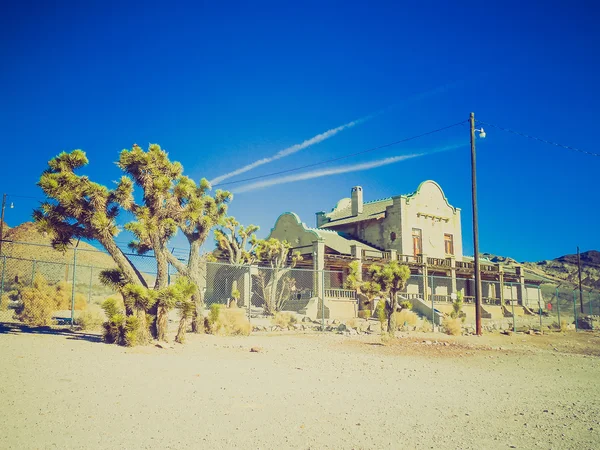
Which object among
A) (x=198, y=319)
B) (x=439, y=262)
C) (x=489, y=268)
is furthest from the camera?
(x=489, y=268)

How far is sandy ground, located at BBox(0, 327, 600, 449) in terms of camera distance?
5371mm

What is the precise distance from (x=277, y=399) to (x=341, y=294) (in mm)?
24355

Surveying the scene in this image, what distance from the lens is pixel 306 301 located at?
→ 31.2 m

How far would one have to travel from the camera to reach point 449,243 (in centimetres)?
4294

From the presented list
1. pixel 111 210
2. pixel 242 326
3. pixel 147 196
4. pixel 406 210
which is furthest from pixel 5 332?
pixel 406 210

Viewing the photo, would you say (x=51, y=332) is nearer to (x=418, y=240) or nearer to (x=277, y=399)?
(x=277, y=399)

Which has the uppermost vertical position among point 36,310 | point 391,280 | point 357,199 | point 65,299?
point 357,199

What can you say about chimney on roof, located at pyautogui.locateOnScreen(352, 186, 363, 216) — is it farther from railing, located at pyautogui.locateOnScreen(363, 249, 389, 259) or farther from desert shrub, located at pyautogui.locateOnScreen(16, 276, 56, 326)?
desert shrub, located at pyautogui.locateOnScreen(16, 276, 56, 326)

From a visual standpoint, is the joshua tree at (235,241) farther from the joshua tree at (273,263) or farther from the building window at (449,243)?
the building window at (449,243)

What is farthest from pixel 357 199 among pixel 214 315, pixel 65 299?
pixel 214 315

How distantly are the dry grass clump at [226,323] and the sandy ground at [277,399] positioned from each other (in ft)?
9.15

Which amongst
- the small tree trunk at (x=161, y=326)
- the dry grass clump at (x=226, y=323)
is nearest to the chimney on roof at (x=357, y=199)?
the dry grass clump at (x=226, y=323)

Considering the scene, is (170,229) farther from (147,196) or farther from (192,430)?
(192,430)

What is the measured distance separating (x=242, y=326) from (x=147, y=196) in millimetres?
5739
